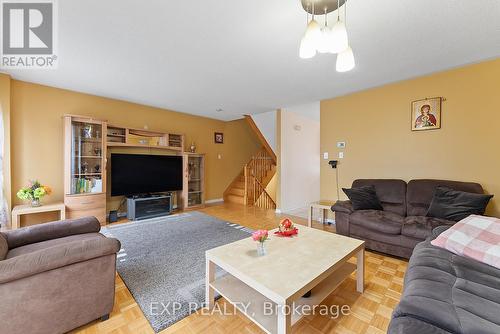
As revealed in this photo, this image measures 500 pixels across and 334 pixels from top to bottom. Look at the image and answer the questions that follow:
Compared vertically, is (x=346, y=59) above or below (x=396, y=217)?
above

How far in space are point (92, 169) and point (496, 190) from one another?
5959 millimetres

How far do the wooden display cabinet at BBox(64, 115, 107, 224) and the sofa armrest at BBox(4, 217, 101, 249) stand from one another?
5.85 feet

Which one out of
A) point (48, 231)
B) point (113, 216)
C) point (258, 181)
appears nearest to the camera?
point (48, 231)

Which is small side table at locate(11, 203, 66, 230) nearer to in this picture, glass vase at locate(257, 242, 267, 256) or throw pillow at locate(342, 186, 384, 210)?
glass vase at locate(257, 242, 267, 256)

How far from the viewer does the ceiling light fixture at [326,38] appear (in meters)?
1.27

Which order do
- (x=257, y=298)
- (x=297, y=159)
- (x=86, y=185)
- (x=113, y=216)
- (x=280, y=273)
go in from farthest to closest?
1. (x=297, y=159)
2. (x=113, y=216)
3. (x=86, y=185)
4. (x=257, y=298)
5. (x=280, y=273)

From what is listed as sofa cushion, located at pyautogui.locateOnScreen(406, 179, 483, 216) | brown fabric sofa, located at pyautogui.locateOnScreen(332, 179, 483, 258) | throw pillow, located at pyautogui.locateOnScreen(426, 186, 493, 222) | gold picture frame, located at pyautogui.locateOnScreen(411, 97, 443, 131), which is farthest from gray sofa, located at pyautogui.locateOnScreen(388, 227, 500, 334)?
gold picture frame, located at pyautogui.locateOnScreen(411, 97, 443, 131)

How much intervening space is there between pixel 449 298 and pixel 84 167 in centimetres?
473

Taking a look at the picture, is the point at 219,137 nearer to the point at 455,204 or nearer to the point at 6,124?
the point at 6,124

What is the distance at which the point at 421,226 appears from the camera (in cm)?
223

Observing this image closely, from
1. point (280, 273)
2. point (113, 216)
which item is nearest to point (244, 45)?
point (280, 273)

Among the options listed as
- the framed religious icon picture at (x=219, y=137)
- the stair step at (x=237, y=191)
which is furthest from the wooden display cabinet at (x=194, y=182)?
the stair step at (x=237, y=191)

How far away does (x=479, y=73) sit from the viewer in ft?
8.43
